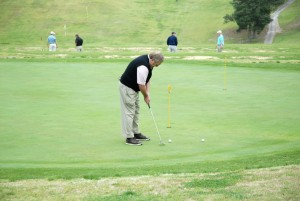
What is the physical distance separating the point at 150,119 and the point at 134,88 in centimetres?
212

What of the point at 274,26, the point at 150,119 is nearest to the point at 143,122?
the point at 150,119

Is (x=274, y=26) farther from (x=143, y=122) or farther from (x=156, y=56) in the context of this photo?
(x=156, y=56)

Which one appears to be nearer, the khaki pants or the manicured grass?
the manicured grass

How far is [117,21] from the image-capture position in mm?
80125

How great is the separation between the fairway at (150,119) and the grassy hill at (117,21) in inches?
1972

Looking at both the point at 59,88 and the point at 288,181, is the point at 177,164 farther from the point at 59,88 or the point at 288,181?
the point at 59,88

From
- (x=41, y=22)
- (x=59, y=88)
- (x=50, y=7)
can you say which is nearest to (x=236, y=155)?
(x=59, y=88)

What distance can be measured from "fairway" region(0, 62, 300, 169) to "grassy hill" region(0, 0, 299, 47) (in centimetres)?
5008

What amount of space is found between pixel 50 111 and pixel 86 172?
18.3 ft

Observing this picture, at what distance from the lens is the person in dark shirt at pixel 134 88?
11.8 m

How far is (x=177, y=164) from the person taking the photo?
33.3ft

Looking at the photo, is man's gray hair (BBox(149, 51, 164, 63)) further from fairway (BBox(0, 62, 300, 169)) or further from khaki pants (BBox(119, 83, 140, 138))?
fairway (BBox(0, 62, 300, 169))

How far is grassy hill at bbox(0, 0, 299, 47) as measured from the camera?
7327 cm

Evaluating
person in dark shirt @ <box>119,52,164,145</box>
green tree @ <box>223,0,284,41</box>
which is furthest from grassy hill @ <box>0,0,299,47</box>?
person in dark shirt @ <box>119,52,164,145</box>
